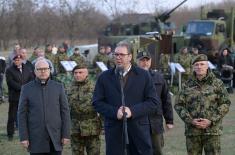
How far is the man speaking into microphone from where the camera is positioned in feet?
21.8

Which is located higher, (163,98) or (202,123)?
(163,98)

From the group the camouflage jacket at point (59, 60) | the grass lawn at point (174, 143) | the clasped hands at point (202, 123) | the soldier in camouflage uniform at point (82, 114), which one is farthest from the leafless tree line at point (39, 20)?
the clasped hands at point (202, 123)

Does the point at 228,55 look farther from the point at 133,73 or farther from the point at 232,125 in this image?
the point at 133,73

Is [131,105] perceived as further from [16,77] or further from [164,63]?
[164,63]

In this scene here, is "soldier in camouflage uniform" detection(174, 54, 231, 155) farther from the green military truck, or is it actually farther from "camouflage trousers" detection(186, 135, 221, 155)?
the green military truck

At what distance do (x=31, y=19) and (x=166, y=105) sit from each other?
24848 millimetres

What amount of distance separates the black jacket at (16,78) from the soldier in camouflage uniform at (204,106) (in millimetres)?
5273

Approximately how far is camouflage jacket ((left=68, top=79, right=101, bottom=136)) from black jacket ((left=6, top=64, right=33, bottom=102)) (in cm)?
374

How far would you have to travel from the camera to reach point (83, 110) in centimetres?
859

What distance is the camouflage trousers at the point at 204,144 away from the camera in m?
7.61

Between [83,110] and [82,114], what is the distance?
0.07m

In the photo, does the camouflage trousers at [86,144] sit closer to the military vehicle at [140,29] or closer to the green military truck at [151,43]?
the green military truck at [151,43]

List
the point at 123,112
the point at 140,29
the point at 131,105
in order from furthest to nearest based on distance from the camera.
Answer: the point at 140,29 < the point at 131,105 < the point at 123,112

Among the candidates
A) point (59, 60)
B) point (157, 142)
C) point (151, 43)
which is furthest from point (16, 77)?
point (59, 60)
